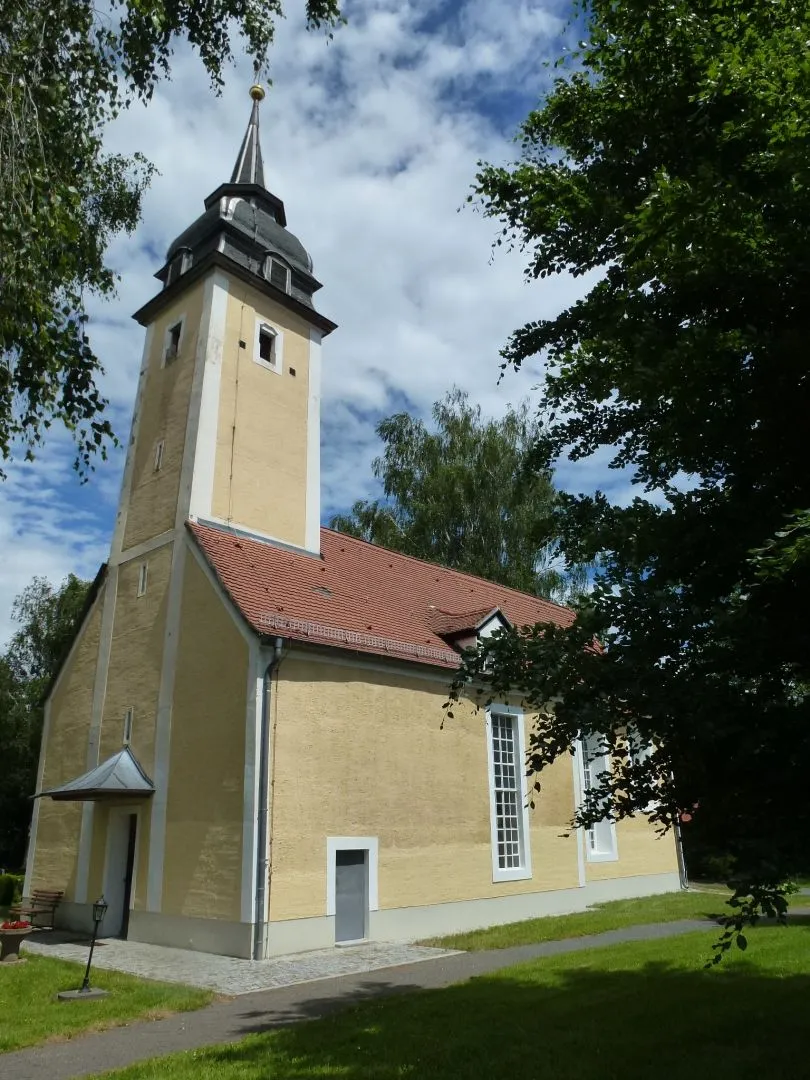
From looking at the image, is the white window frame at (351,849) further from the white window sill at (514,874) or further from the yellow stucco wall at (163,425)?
the yellow stucco wall at (163,425)

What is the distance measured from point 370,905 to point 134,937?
4.15 metres

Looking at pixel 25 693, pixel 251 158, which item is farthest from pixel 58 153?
pixel 25 693

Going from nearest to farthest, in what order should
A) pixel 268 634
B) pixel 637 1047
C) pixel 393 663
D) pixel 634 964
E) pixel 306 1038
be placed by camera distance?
1. pixel 637 1047
2. pixel 306 1038
3. pixel 634 964
4. pixel 268 634
5. pixel 393 663

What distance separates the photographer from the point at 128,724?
629 inches

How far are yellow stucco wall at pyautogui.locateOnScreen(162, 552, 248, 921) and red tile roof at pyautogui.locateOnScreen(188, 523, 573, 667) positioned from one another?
27.1 inches

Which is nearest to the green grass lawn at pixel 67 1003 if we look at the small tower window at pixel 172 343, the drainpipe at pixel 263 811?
the drainpipe at pixel 263 811

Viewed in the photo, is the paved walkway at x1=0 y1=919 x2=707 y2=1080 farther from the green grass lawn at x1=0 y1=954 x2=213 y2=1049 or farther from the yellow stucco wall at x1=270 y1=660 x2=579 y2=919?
the yellow stucco wall at x1=270 y1=660 x2=579 y2=919

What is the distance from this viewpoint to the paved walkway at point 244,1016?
277 inches

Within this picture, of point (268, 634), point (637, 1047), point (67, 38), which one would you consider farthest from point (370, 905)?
point (67, 38)

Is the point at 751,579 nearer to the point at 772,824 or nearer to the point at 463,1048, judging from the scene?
the point at 772,824

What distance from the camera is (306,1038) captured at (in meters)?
7.38

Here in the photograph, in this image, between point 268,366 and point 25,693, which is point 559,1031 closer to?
point 268,366

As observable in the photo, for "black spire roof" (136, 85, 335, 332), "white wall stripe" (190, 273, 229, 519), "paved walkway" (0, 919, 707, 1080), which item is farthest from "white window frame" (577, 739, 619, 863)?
"black spire roof" (136, 85, 335, 332)

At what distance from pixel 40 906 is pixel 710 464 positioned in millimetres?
15903
